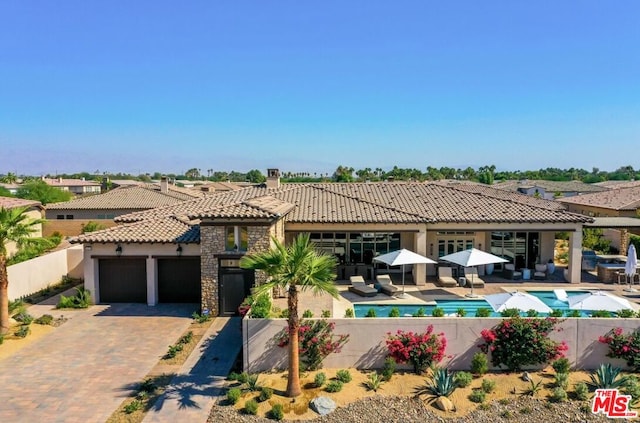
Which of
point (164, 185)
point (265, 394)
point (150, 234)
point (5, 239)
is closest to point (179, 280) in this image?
point (150, 234)

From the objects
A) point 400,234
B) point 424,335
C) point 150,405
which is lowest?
point 150,405

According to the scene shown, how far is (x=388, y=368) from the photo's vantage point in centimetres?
1502

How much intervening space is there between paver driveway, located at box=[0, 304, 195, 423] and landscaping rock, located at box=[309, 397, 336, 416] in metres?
5.46

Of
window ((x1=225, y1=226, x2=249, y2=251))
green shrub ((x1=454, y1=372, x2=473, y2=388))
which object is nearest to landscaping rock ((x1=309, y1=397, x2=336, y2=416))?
green shrub ((x1=454, y1=372, x2=473, y2=388))

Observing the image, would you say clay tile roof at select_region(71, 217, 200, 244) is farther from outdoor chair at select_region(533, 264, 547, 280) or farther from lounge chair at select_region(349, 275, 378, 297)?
outdoor chair at select_region(533, 264, 547, 280)

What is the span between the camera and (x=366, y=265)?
26.8 metres

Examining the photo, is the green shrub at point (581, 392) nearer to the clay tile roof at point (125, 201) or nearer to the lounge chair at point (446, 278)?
the lounge chair at point (446, 278)

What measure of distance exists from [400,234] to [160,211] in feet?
47.1

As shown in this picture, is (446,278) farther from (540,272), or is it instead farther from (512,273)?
(540,272)

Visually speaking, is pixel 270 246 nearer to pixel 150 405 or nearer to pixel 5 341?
pixel 150 405

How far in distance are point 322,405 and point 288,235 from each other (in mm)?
14070

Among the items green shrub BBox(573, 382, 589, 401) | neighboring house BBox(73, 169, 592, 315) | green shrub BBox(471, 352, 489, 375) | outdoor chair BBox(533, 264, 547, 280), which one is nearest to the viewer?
green shrub BBox(573, 382, 589, 401)

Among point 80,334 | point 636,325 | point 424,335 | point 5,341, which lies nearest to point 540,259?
point 636,325

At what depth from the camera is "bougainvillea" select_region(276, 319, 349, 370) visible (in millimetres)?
15211
